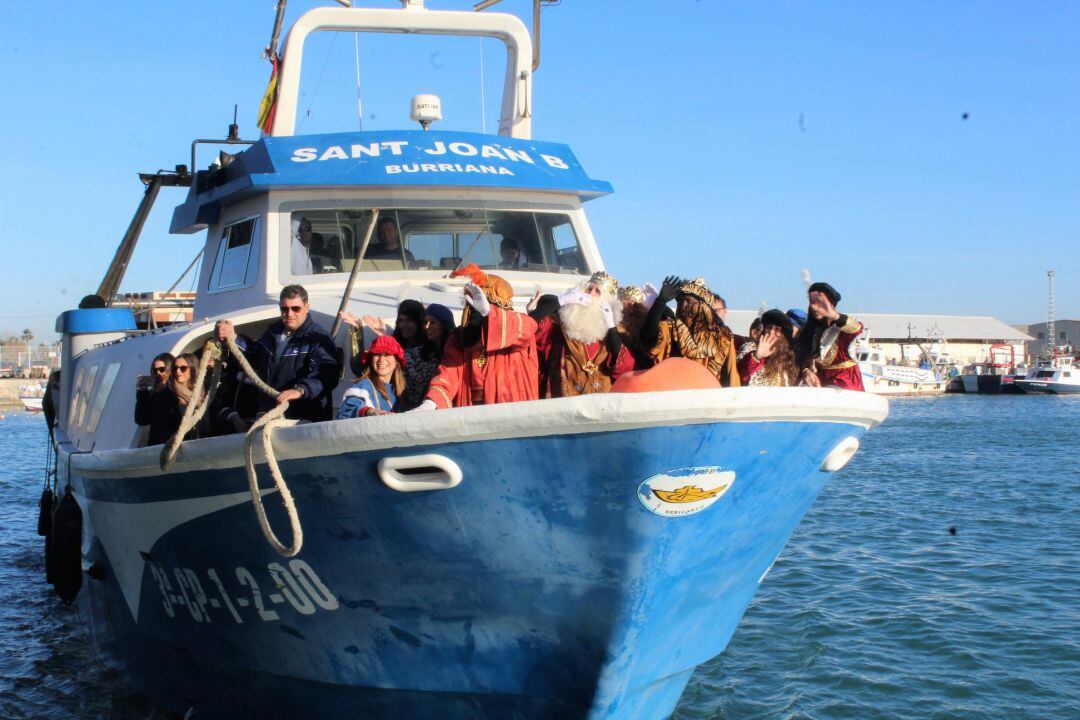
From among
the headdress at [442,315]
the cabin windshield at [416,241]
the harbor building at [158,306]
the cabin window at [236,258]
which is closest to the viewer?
the headdress at [442,315]

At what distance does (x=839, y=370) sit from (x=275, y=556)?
326cm

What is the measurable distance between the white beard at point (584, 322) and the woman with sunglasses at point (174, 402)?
8.05 ft

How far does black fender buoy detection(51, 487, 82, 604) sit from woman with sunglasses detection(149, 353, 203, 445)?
271 centimetres

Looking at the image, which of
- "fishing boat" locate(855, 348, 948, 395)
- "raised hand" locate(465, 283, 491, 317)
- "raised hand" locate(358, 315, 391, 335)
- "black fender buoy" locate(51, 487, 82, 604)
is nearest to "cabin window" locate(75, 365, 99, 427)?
"black fender buoy" locate(51, 487, 82, 604)

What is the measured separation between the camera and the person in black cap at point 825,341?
19.5ft

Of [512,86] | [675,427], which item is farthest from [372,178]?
[675,427]

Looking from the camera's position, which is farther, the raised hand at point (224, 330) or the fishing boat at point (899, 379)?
the fishing boat at point (899, 379)

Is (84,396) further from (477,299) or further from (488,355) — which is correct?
(477,299)

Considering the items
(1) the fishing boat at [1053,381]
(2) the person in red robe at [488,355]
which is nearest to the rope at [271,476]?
(2) the person in red robe at [488,355]

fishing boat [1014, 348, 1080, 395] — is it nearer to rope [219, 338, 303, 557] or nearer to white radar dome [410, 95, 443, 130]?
white radar dome [410, 95, 443, 130]

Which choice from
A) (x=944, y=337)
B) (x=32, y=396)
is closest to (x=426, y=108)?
(x=32, y=396)

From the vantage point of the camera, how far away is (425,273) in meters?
8.34

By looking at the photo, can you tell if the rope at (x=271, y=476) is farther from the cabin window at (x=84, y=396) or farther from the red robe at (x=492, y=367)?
the cabin window at (x=84, y=396)

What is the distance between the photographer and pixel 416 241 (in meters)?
8.51
